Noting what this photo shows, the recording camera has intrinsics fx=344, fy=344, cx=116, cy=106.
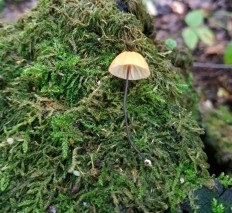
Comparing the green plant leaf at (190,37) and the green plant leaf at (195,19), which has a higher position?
the green plant leaf at (195,19)

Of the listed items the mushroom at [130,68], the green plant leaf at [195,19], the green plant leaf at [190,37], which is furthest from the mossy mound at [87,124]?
the green plant leaf at [195,19]

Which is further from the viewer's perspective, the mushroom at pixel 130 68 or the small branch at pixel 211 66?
the small branch at pixel 211 66

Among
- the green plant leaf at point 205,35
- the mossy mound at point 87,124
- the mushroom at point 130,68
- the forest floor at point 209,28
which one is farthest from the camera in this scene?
the green plant leaf at point 205,35

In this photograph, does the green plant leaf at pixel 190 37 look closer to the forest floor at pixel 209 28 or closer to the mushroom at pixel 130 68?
the forest floor at pixel 209 28

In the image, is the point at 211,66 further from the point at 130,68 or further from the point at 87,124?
the point at 87,124

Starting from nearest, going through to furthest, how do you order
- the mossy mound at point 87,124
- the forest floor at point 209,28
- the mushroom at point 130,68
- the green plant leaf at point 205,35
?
1. the mossy mound at point 87,124
2. the mushroom at point 130,68
3. the forest floor at point 209,28
4. the green plant leaf at point 205,35

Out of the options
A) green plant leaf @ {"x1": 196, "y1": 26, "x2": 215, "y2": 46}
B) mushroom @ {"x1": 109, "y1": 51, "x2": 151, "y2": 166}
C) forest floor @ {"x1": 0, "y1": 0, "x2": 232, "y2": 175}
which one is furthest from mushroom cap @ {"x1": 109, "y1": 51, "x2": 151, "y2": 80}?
green plant leaf @ {"x1": 196, "y1": 26, "x2": 215, "y2": 46}

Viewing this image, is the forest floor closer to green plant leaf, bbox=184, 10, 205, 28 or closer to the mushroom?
green plant leaf, bbox=184, 10, 205, 28

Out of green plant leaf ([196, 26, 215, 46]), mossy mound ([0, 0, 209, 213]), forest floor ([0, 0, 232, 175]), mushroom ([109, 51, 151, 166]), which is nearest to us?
mossy mound ([0, 0, 209, 213])
